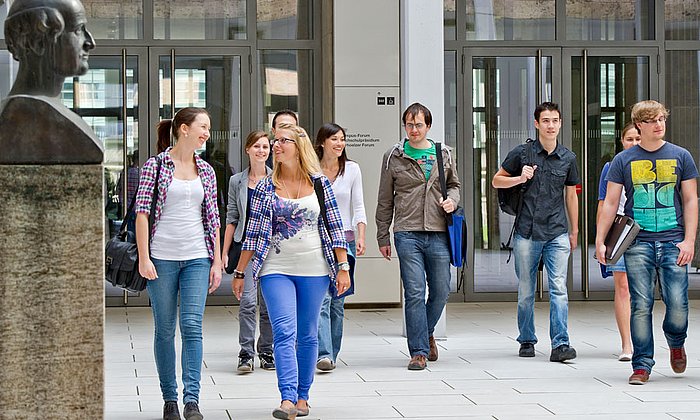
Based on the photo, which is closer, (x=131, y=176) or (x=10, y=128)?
(x=10, y=128)

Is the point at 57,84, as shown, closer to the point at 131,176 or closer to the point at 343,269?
the point at 343,269

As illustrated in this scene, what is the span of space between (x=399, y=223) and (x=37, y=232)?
15.5ft

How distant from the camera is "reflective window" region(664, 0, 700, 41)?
15.0 metres

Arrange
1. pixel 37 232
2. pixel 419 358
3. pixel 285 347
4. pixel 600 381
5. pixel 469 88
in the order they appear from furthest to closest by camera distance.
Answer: pixel 469 88 → pixel 419 358 → pixel 600 381 → pixel 285 347 → pixel 37 232

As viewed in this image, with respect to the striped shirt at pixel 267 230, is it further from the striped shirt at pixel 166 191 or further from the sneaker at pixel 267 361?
the sneaker at pixel 267 361

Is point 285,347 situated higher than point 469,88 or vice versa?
point 469,88

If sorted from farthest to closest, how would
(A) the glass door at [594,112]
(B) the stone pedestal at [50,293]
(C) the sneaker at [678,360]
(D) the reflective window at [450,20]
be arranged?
(A) the glass door at [594,112] → (D) the reflective window at [450,20] → (C) the sneaker at [678,360] → (B) the stone pedestal at [50,293]

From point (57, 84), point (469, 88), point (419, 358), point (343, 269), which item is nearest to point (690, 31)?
point (469, 88)

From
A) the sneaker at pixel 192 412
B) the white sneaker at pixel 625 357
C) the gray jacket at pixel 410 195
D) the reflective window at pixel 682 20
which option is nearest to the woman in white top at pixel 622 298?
the white sneaker at pixel 625 357

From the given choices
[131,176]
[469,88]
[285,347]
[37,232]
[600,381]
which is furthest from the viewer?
[469,88]

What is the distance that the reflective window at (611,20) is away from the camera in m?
14.9

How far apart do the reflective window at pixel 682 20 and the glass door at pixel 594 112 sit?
1.28 feet

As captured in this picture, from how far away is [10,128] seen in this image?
504cm

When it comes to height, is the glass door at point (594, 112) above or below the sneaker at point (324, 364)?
above
